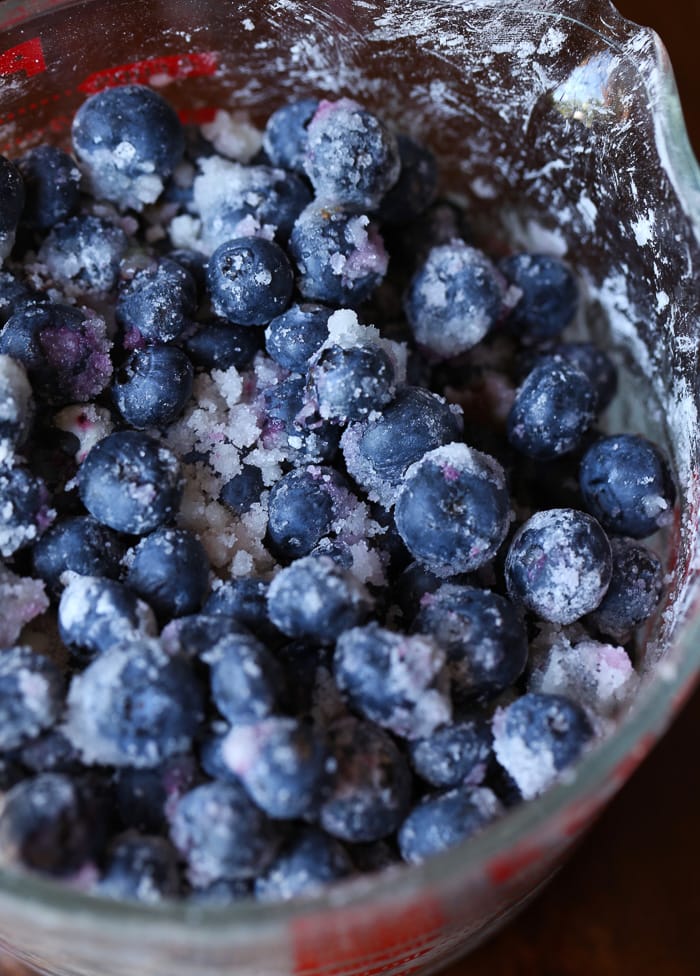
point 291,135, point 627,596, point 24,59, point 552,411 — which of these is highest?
point 24,59

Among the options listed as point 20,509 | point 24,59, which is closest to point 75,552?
point 20,509

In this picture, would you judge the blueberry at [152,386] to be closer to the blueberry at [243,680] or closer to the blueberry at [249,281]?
the blueberry at [249,281]

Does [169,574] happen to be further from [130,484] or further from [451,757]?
[451,757]

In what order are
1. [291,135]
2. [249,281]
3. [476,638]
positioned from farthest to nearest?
[291,135], [249,281], [476,638]

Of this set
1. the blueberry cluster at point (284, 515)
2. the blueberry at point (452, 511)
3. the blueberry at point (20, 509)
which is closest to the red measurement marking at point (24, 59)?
the blueberry cluster at point (284, 515)

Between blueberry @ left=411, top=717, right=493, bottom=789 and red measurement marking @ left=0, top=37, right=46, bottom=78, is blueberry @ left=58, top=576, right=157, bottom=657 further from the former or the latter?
red measurement marking @ left=0, top=37, right=46, bottom=78

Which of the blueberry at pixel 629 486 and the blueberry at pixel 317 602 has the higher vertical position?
the blueberry at pixel 317 602

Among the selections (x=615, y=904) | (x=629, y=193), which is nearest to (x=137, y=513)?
(x=629, y=193)
